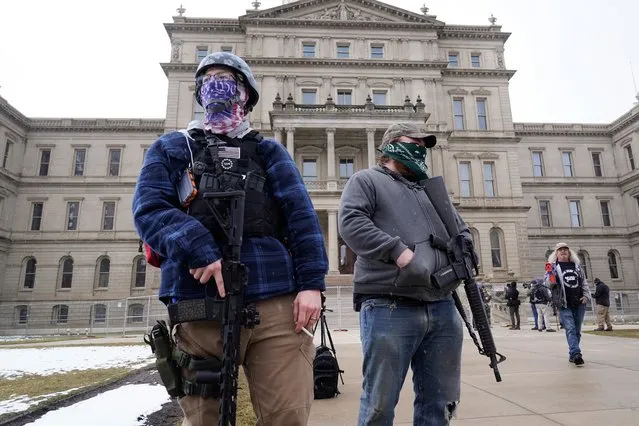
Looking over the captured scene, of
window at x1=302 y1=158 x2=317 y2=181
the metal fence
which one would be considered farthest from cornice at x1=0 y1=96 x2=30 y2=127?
window at x1=302 y1=158 x2=317 y2=181

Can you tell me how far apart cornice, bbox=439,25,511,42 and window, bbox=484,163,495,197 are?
12.5 metres

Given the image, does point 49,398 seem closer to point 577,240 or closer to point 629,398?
point 629,398

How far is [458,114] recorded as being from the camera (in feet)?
123

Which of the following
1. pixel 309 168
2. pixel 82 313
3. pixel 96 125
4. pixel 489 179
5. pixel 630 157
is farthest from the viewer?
pixel 630 157

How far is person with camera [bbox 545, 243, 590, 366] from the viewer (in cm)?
711

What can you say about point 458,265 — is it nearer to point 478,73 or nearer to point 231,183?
point 231,183

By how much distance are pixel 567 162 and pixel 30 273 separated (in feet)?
176

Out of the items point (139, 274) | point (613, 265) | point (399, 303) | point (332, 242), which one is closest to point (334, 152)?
point (332, 242)

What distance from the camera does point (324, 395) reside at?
486 centimetres

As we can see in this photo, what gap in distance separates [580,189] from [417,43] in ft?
75.9

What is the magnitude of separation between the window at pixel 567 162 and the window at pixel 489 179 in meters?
13.4

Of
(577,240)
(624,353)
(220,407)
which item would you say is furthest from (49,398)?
(577,240)

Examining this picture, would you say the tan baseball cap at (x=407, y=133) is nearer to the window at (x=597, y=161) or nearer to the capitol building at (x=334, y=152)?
the capitol building at (x=334, y=152)

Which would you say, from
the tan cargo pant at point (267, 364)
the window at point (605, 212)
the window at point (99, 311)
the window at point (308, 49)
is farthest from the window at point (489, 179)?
the tan cargo pant at point (267, 364)
